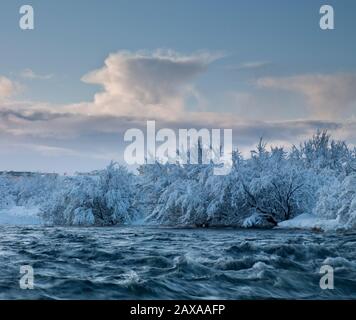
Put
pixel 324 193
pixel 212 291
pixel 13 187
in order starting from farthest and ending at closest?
pixel 13 187 < pixel 324 193 < pixel 212 291

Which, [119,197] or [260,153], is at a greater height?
[260,153]

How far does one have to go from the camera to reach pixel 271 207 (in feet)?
105

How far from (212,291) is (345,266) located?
16.3 ft

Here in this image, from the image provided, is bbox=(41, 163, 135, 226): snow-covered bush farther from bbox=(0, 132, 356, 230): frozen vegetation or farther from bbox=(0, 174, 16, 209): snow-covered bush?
bbox=(0, 174, 16, 209): snow-covered bush

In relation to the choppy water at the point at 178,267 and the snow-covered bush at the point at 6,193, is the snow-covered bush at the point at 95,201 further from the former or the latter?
the snow-covered bush at the point at 6,193

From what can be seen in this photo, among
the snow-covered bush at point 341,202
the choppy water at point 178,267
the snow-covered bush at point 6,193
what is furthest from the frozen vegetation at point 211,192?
the snow-covered bush at point 6,193

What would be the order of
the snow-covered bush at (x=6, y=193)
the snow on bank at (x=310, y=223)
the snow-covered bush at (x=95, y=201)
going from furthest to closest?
the snow-covered bush at (x=6, y=193), the snow-covered bush at (x=95, y=201), the snow on bank at (x=310, y=223)

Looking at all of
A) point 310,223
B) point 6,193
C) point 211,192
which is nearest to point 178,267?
point 310,223

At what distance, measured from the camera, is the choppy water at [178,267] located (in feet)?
40.3

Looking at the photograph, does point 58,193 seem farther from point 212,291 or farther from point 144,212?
point 212,291

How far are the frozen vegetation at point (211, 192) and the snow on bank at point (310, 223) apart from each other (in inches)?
4.3

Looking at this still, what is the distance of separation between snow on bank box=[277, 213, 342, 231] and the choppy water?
3.36 m

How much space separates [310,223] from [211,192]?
695cm
